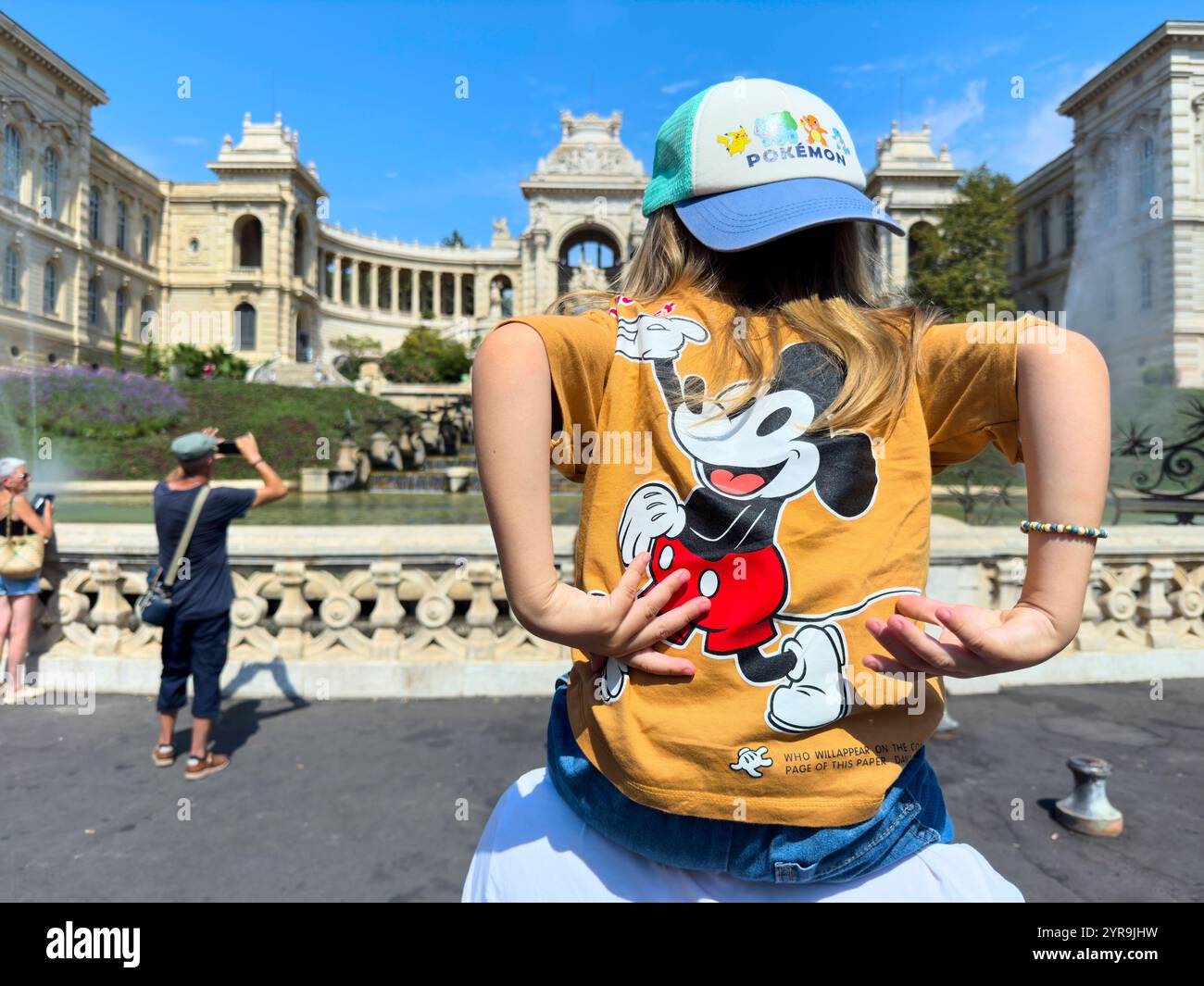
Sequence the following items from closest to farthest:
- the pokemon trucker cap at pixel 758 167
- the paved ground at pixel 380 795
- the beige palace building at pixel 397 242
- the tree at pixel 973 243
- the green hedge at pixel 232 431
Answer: the pokemon trucker cap at pixel 758 167 → the paved ground at pixel 380 795 → the green hedge at pixel 232 431 → the beige palace building at pixel 397 242 → the tree at pixel 973 243

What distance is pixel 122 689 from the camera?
5.39 metres

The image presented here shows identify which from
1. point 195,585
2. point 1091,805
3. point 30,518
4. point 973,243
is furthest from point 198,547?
point 973,243

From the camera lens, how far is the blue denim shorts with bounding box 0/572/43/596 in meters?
5.21

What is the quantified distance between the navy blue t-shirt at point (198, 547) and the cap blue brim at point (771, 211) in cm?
400

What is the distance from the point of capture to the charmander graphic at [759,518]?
111 cm

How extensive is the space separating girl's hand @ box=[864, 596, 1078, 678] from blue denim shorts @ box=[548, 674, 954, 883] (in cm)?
23

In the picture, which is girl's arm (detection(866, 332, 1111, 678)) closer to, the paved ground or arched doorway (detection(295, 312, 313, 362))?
the paved ground

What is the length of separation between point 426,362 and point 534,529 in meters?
49.6

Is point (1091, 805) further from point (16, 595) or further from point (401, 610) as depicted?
point (16, 595)

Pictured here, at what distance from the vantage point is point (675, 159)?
1.26 m

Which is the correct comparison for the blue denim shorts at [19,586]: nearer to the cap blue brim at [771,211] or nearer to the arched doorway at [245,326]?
the cap blue brim at [771,211]

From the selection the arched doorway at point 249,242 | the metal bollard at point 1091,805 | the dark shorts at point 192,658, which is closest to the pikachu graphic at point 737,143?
the metal bollard at point 1091,805

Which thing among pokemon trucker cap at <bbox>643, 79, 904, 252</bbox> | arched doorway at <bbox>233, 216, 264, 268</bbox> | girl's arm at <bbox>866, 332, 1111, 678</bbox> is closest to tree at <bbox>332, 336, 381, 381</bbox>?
arched doorway at <bbox>233, 216, 264, 268</bbox>
